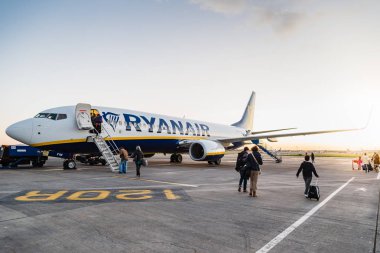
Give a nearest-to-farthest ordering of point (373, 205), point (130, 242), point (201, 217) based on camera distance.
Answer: point (130, 242) < point (201, 217) < point (373, 205)

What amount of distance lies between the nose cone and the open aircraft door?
2.51 m

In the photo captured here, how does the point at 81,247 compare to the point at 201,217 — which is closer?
the point at 81,247

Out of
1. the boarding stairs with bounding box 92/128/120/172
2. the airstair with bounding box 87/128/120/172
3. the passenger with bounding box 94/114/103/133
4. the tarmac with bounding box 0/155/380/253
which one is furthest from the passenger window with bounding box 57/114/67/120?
the tarmac with bounding box 0/155/380/253

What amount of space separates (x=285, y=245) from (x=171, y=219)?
2.36 metres

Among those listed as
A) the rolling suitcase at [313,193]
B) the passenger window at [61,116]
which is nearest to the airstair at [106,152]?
the passenger window at [61,116]

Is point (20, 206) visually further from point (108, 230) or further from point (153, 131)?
point (153, 131)

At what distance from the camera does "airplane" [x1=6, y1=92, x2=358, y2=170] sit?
15.5m

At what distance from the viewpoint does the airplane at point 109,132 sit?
15.5 metres

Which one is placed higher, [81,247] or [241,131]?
[241,131]

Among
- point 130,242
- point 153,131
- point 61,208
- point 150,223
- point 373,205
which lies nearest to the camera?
point 130,242

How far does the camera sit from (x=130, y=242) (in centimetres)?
431

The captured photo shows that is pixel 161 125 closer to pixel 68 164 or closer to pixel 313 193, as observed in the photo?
pixel 68 164

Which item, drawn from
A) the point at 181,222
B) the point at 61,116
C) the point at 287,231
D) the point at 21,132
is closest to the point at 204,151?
the point at 61,116

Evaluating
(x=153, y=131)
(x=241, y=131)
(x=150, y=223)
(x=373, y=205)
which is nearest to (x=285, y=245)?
(x=150, y=223)
